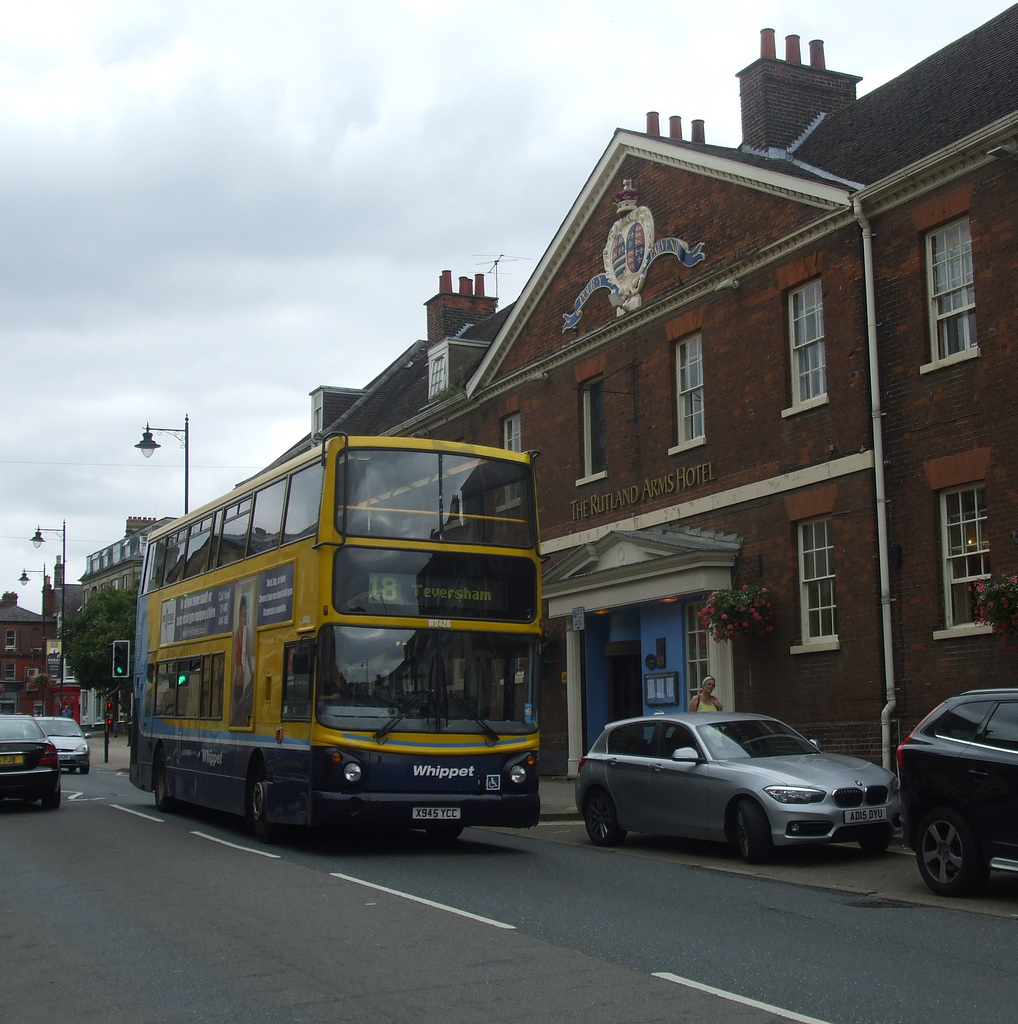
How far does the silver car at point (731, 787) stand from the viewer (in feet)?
40.5

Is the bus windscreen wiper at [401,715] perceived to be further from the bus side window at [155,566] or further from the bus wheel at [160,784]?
the bus side window at [155,566]

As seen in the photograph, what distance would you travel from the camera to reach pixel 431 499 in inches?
547

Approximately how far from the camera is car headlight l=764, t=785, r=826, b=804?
12.3 metres

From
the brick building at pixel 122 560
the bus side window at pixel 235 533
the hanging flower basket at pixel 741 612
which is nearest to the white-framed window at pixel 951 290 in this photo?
the hanging flower basket at pixel 741 612

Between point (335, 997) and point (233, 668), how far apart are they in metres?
9.67

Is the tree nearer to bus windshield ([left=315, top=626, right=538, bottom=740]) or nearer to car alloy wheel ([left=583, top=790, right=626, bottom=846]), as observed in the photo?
car alloy wheel ([left=583, top=790, right=626, bottom=846])

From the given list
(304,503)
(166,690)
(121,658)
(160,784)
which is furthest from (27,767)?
(304,503)

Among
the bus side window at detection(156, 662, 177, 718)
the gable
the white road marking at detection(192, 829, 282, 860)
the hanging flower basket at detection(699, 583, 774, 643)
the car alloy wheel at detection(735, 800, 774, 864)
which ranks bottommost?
the white road marking at detection(192, 829, 282, 860)

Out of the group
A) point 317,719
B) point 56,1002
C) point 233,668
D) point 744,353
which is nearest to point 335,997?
point 56,1002

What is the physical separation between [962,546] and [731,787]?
5.73 meters

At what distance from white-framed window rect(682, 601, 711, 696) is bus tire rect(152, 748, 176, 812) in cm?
823

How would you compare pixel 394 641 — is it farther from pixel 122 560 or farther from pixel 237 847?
pixel 122 560

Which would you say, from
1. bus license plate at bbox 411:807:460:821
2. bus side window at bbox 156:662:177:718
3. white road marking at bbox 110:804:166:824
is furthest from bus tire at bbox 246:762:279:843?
bus side window at bbox 156:662:177:718

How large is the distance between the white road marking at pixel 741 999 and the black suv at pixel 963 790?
3.68 metres
